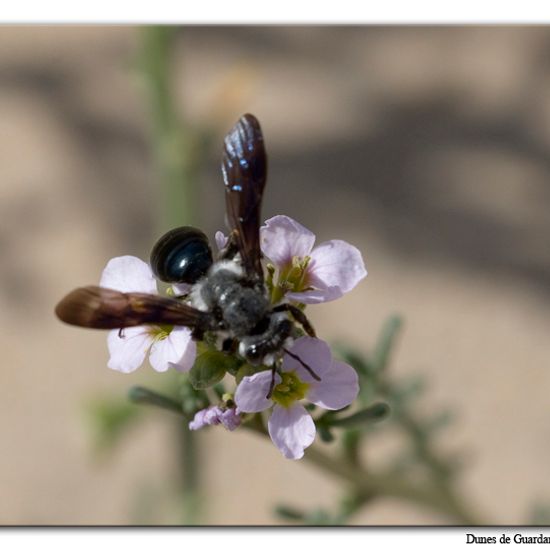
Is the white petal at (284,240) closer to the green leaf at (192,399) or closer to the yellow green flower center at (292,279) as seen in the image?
the yellow green flower center at (292,279)

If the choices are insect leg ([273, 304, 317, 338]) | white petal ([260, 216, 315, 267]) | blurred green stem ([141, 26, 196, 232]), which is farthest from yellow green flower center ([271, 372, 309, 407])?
blurred green stem ([141, 26, 196, 232])

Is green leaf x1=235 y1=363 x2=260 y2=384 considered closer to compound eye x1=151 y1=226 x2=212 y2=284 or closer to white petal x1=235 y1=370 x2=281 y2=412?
white petal x1=235 y1=370 x2=281 y2=412

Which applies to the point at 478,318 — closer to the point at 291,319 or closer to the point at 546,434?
the point at 546,434

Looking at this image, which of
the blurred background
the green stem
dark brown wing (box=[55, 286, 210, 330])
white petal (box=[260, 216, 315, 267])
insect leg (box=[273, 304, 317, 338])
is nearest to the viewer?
dark brown wing (box=[55, 286, 210, 330])

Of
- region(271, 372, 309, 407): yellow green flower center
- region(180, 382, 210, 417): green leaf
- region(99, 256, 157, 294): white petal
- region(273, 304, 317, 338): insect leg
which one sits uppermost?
region(99, 256, 157, 294): white petal

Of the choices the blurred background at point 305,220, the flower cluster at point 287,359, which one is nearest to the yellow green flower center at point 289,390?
the flower cluster at point 287,359

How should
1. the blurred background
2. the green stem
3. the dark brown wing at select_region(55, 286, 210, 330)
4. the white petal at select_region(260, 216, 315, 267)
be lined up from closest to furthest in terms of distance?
the dark brown wing at select_region(55, 286, 210, 330)
the white petal at select_region(260, 216, 315, 267)
the green stem
the blurred background

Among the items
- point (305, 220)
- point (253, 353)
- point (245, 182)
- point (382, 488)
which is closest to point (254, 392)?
point (253, 353)
